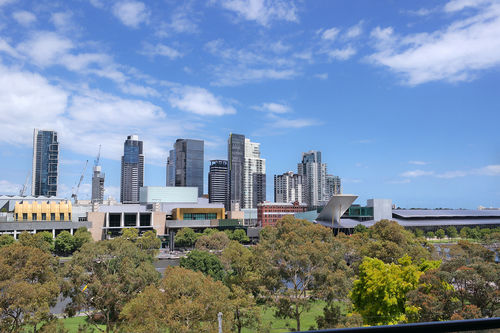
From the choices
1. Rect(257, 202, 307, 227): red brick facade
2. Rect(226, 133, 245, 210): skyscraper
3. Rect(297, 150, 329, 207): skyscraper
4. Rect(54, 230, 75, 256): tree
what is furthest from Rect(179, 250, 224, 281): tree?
Rect(297, 150, 329, 207): skyscraper

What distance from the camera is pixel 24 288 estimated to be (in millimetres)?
12633

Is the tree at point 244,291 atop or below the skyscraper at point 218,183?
below

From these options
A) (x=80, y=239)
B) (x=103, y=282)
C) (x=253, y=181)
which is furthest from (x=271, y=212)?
(x=103, y=282)

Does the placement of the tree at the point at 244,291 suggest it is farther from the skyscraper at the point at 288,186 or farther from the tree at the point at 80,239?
the skyscraper at the point at 288,186

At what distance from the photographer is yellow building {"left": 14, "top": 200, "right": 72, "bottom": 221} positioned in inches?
2255

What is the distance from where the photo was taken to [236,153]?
509 feet

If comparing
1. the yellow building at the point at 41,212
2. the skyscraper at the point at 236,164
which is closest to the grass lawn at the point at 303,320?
the yellow building at the point at 41,212

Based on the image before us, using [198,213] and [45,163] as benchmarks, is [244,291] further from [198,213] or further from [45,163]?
[45,163]

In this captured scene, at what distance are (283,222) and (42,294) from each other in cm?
1269

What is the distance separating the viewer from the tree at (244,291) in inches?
592

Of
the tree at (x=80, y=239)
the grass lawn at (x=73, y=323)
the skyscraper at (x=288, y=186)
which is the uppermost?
the skyscraper at (x=288, y=186)

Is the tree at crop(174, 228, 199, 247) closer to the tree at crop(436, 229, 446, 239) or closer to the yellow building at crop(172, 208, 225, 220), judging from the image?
the yellow building at crop(172, 208, 225, 220)

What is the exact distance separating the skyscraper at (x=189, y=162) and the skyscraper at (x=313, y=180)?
1827 inches

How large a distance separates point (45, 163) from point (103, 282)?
156m
